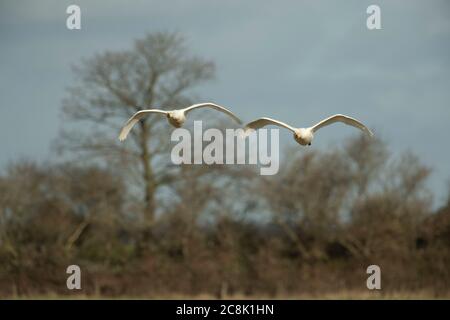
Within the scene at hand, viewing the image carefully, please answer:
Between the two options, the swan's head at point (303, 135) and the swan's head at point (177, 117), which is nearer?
the swan's head at point (177, 117)

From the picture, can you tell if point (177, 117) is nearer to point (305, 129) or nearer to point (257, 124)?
point (257, 124)

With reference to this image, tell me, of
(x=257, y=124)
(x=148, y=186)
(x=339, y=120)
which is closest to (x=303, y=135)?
(x=339, y=120)

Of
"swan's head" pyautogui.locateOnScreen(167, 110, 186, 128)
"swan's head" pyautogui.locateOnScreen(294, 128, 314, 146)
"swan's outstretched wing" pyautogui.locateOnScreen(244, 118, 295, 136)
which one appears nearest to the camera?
"swan's head" pyautogui.locateOnScreen(167, 110, 186, 128)

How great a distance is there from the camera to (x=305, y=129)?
19688 mm

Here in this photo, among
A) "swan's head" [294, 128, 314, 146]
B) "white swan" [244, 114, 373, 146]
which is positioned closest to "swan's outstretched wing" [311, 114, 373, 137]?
"white swan" [244, 114, 373, 146]

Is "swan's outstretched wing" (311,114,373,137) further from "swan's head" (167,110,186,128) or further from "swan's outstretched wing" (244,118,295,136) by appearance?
"swan's head" (167,110,186,128)

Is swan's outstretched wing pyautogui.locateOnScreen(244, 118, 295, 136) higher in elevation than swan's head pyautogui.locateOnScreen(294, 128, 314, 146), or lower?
higher

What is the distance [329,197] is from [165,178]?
21.3 ft

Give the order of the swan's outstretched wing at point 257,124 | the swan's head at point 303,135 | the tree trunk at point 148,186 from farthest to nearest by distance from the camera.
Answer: the tree trunk at point 148,186, the swan's outstretched wing at point 257,124, the swan's head at point 303,135

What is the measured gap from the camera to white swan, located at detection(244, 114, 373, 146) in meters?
19.6

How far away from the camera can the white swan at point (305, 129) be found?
19.6 meters

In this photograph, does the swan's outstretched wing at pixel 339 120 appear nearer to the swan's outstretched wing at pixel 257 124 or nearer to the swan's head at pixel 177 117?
the swan's outstretched wing at pixel 257 124

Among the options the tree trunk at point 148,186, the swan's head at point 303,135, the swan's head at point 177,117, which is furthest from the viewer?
the tree trunk at point 148,186

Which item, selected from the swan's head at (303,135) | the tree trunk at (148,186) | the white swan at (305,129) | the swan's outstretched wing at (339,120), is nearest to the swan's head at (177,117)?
the white swan at (305,129)
